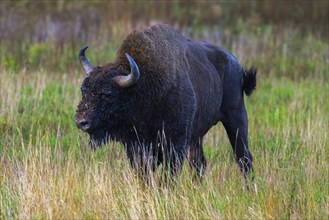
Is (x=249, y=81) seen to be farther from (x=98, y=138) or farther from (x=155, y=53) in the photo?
(x=98, y=138)

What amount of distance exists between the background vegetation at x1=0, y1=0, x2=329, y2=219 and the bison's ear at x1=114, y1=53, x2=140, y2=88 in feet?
2.47

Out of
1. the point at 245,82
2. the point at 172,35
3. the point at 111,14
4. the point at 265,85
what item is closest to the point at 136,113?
the point at 172,35

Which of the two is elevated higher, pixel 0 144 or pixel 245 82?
pixel 245 82

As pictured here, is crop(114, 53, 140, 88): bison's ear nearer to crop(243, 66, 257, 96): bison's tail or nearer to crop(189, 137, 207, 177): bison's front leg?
crop(189, 137, 207, 177): bison's front leg

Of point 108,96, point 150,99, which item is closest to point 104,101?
point 108,96

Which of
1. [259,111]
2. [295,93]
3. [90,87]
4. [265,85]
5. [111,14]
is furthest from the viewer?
[111,14]

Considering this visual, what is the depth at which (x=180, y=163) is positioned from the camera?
7145 millimetres

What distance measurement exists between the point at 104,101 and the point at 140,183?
0.80 meters

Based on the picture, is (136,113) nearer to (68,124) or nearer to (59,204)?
(59,204)

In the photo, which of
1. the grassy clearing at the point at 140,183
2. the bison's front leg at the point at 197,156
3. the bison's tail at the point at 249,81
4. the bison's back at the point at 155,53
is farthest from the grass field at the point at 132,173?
the bison's back at the point at 155,53

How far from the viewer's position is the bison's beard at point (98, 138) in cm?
686

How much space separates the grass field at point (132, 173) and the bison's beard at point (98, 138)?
7.4 inches

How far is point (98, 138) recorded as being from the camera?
271 inches

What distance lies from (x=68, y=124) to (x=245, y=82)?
8.13 ft
